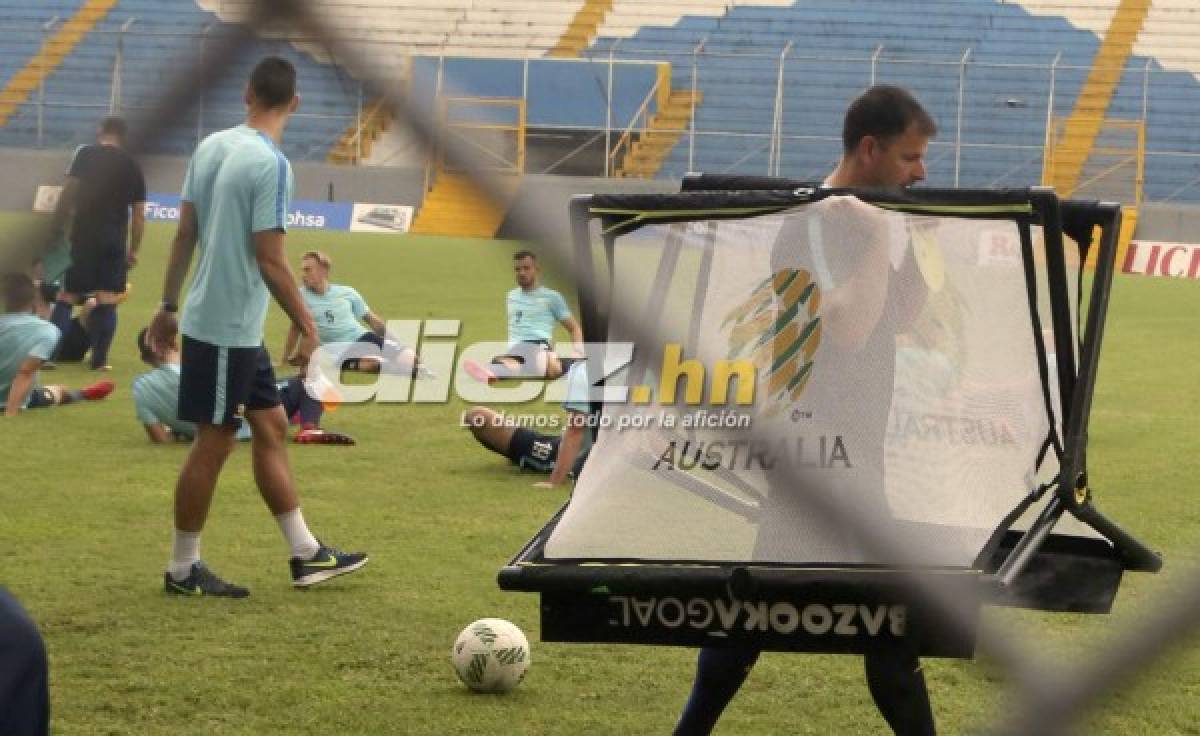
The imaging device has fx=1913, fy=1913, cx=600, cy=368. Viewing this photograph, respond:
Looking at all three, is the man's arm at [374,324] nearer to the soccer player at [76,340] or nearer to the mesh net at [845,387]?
the soccer player at [76,340]

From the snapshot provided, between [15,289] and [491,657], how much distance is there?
4021 mm

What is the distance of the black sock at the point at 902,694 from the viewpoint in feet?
13.3

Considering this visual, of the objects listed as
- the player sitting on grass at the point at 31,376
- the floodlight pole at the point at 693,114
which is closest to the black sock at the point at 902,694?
the player sitting on grass at the point at 31,376

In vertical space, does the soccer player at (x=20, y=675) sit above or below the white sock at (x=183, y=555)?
above

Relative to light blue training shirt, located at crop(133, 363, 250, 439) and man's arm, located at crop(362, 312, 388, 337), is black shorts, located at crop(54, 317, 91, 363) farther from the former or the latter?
light blue training shirt, located at crop(133, 363, 250, 439)

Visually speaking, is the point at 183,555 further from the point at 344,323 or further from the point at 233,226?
the point at 344,323

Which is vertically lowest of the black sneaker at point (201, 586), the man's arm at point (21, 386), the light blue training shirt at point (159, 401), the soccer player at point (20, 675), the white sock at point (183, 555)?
the man's arm at point (21, 386)

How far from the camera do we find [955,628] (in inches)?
95.9

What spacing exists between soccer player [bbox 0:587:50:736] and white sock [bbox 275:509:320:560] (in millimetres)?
3889

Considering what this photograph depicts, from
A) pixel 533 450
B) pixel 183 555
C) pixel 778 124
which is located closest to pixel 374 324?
pixel 533 450

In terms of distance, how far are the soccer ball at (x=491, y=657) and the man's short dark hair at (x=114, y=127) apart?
13.2ft

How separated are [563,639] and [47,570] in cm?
467

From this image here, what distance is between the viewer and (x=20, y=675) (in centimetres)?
311

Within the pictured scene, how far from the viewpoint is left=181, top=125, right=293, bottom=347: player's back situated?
6.75 metres
